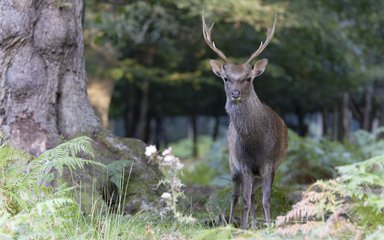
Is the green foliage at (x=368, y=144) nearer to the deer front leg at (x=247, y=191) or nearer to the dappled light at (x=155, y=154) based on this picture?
the dappled light at (x=155, y=154)

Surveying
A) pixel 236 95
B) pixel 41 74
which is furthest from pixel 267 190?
pixel 41 74

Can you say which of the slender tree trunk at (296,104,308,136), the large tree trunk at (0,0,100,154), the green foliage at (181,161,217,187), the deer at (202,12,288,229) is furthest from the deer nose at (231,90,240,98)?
the slender tree trunk at (296,104,308,136)

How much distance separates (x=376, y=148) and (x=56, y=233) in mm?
9958

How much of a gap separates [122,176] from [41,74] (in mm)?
1267

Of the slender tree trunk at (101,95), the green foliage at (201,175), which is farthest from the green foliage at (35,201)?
the slender tree trunk at (101,95)

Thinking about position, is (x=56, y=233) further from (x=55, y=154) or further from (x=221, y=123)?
(x=221, y=123)

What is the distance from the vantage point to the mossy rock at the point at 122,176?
21.9ft

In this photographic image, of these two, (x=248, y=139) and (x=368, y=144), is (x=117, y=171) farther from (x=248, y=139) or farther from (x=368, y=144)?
(x=368, y=144)

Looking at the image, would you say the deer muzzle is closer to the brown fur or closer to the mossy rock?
the brown fur

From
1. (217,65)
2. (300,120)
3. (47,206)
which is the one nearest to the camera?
(47,206)

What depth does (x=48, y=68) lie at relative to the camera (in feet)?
23.2

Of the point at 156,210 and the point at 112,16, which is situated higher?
the point at 112,16

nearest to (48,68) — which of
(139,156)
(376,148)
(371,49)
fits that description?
(139,156)

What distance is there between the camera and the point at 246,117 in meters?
6.96
